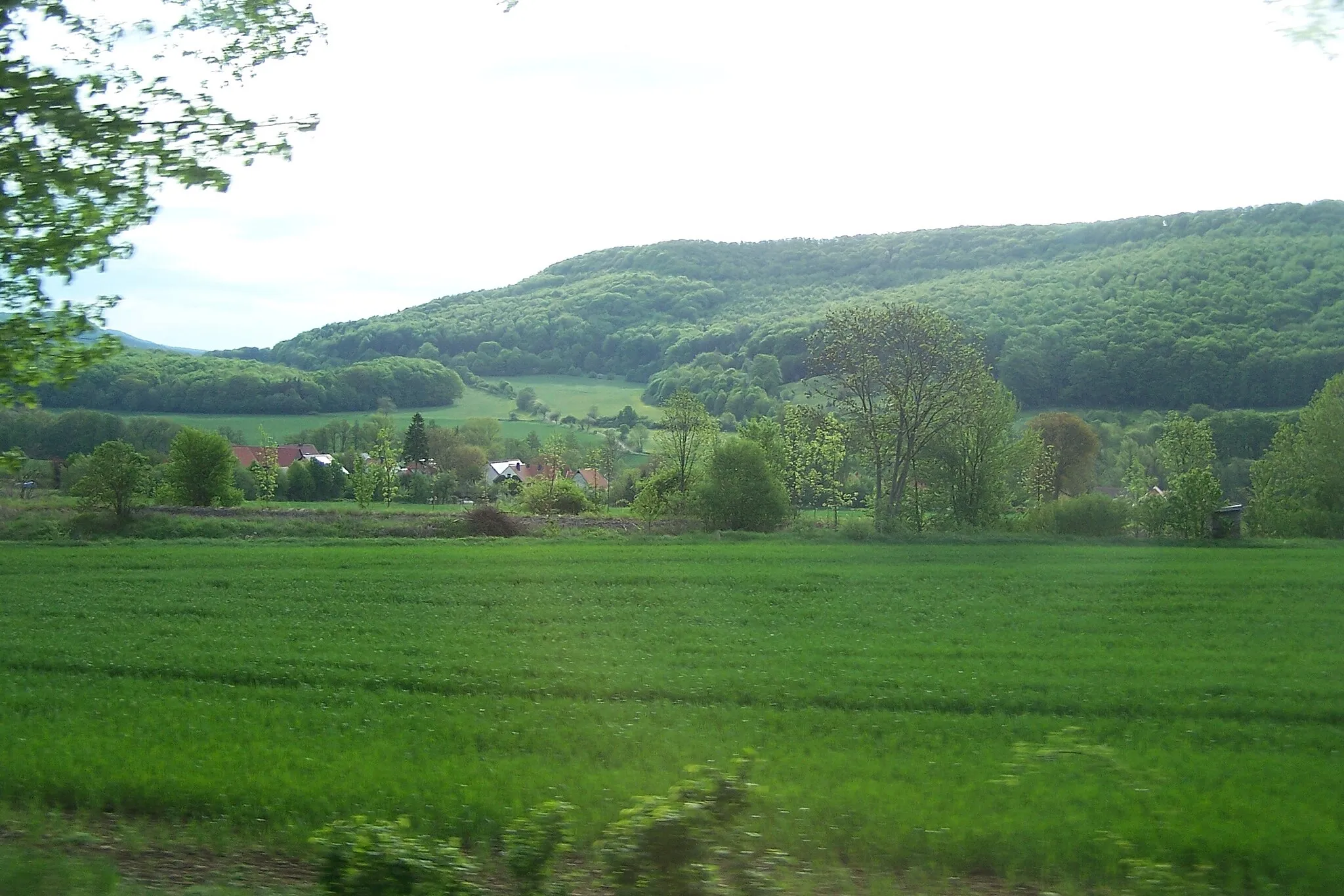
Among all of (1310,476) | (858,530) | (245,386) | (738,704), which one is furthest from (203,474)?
(1310,476)

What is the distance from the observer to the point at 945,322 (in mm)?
32219

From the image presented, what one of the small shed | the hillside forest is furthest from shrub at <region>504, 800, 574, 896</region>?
the small shed

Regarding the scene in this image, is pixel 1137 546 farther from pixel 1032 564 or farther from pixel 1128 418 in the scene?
pixel 1128 418

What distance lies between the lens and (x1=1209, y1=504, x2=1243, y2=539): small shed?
2830cm

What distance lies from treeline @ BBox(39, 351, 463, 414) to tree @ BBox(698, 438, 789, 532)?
1616 centimetres

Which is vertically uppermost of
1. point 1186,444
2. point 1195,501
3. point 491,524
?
point 1186,444

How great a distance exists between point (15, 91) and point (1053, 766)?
28.2 feet

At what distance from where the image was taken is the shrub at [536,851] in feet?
13.0

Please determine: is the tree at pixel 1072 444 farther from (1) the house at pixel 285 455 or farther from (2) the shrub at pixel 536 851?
(2) the shrub at pixel 536 851

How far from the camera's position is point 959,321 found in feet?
117

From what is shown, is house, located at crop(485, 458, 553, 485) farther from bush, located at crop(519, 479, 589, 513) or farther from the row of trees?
the row of trees

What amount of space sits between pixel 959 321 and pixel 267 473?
33.3 m

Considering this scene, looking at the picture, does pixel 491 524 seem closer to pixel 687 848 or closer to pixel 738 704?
pixel 738 704

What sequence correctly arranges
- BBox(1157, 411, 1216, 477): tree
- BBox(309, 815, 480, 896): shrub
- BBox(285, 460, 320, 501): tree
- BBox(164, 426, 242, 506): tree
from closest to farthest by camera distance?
1. BBox(309, 815, 480, 896): shrub
2. BBox(164, 426, 242, 506): tree
3. BBox(1157, 411, 1216, 477): tree
4. BBox(285, 460, 320, 501): tree
